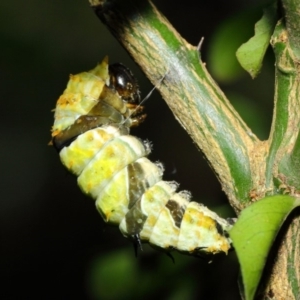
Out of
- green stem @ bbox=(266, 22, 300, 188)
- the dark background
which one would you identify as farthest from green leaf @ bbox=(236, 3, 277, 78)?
the dark background

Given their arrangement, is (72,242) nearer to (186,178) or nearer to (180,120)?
(186,178)

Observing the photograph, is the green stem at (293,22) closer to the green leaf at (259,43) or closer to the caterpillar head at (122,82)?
the green leaf at (259,43)

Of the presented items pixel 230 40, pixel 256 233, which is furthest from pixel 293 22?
pixel 230 40

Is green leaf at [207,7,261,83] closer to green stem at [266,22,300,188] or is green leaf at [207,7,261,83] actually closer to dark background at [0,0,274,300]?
green stem at [266,22,300,188]

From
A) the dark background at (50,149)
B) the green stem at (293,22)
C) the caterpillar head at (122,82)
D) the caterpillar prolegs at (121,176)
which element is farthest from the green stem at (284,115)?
the dark background at (50,149)

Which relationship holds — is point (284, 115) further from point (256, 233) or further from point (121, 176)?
point (121, 176)
